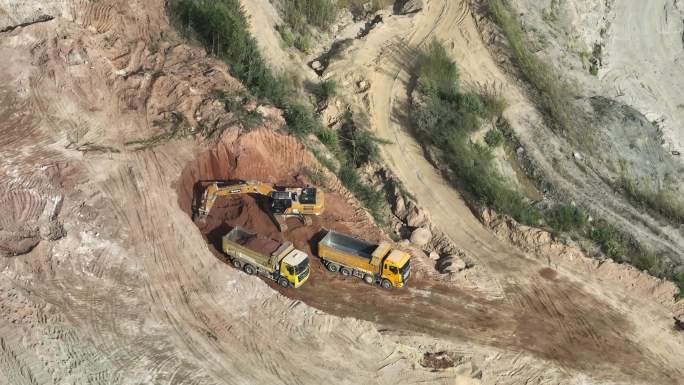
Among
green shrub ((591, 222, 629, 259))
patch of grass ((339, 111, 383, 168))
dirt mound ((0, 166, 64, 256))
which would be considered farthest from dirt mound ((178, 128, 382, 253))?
green shrub ((591, 222, 629, 259))

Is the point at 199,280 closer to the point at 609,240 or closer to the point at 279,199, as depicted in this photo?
the point at 279,199

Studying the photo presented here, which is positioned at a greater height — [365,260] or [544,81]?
[544,81]

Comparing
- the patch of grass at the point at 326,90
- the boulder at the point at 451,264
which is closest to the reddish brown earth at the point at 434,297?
the boulder at the point at 451,264

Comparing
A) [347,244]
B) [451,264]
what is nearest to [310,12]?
[347,244]

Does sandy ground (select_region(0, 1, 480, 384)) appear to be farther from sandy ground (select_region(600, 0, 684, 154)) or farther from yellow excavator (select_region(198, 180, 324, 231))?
sandy ground (select_region(600, 0, 684, 154))

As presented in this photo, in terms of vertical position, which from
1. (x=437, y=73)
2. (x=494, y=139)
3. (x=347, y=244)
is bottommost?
(x=347, y=244)

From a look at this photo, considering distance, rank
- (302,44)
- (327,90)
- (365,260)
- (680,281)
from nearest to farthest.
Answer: (365,260) → (680,281) → (327,90) → (302,44)

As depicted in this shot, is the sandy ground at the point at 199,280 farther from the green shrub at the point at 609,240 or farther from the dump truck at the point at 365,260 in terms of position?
the green shrub at the point at 609,240
